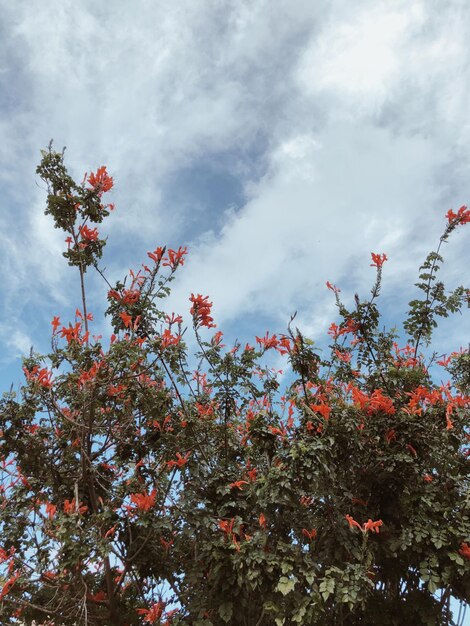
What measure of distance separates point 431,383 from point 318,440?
1.72 meters

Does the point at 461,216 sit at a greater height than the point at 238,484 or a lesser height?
greater

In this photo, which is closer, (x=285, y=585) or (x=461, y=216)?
(x=285, y=585)

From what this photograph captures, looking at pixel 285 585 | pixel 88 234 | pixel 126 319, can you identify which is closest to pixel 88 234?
pixel 88 234

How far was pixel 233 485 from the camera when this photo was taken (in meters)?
4.43

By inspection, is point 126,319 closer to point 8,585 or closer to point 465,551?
point 8,585

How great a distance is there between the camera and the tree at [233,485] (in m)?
4.06

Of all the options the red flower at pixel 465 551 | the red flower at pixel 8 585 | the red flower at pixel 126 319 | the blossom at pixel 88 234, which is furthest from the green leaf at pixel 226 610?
the blossom at pixel 88 234

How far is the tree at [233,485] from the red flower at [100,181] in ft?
2.73

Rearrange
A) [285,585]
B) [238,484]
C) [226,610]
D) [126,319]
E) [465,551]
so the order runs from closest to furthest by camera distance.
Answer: [285,585] < [226,610] < [465,551] < [238,484] < [126,319]

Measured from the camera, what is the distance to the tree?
4062 mm

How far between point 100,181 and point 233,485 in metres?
3.61

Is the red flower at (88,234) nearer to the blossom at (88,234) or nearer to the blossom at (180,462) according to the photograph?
the blossom at (88,234)

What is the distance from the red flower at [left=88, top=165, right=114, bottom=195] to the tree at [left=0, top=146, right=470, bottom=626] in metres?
0.83

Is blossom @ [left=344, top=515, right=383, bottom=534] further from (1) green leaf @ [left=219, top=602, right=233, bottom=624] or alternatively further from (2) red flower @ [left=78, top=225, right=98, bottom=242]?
(2) red flower @ [left=78, top=225, right=98, bottom=242]
